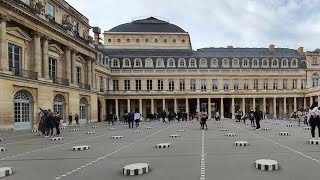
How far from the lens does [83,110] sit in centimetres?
4559

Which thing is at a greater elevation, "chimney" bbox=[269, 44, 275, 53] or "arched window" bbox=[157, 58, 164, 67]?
"chimney" bbox=[269, 44, 275, 53]

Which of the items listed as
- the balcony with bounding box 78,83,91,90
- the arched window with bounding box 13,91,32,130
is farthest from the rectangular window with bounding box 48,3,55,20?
the balcony with bounding box 78,83,91,90

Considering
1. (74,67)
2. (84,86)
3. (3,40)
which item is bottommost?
(84,86)

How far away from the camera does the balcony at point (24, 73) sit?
29.2m

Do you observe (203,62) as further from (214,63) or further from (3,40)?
(3,40)

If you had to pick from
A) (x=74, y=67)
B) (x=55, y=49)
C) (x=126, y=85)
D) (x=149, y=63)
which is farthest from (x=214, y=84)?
(x=55, y=49)

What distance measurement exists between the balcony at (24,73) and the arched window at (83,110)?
1314 centimetres

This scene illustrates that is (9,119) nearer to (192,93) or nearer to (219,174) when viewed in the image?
(219,174)

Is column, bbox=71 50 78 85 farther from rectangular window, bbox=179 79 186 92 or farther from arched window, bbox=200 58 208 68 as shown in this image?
arched window, bbox=200 58 208 68

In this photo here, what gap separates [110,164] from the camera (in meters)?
10.5

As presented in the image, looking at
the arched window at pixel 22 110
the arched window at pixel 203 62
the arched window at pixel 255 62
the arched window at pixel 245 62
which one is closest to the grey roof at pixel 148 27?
the arched window at pixel 203 62

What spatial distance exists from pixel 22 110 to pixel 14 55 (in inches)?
188

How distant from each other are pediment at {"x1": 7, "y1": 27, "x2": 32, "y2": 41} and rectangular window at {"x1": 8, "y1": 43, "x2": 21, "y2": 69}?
3.14 ft

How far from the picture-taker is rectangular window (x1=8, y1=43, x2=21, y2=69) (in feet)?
95.6
